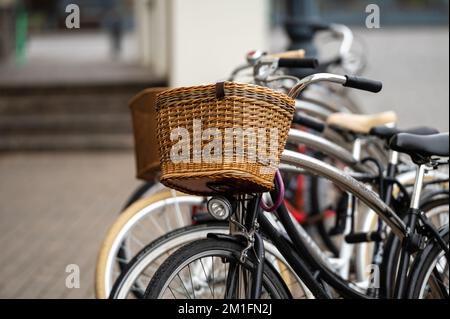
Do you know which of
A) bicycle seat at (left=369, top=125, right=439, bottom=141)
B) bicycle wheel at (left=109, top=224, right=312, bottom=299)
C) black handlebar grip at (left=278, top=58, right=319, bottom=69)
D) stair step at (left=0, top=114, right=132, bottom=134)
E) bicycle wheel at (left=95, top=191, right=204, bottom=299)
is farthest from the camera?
stair step at (left=0, top=114, right=132, bottom=134)

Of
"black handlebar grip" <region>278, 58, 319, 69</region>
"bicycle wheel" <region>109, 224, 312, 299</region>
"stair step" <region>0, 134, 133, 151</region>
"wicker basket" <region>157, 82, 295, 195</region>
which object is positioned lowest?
"stair step" <region>0, 134, 133, 151</region>

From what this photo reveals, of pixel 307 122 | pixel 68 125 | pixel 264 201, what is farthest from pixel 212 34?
pixel 264 201

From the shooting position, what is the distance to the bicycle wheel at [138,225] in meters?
3.34

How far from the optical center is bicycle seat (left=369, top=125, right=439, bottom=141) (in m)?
3.45

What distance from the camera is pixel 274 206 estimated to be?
2.85m

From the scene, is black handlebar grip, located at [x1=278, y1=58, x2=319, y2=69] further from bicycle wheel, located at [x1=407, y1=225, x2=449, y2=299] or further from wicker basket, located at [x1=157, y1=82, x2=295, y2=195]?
bicycle wheel, located at [x1=407, y1=225, x2=449, y2=299]

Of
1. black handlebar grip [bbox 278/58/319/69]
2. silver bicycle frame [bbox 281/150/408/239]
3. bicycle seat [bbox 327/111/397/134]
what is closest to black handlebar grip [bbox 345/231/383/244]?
silver bicycle frame [bbox 281/150/408/239]

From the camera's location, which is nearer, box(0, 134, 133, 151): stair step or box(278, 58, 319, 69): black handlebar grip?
box(278, 58, 319, 69): black handlebar grip

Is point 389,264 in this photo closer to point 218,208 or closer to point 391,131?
point 391,131

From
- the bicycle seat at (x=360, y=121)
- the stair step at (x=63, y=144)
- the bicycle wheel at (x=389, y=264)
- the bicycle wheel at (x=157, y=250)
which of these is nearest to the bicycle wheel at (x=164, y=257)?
the bicycle wheel at (x=157, y=250)

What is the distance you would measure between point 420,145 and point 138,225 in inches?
51.5

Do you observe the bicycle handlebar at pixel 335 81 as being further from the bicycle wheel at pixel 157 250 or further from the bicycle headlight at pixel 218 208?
the bicycle wheel at pixel 157 250
